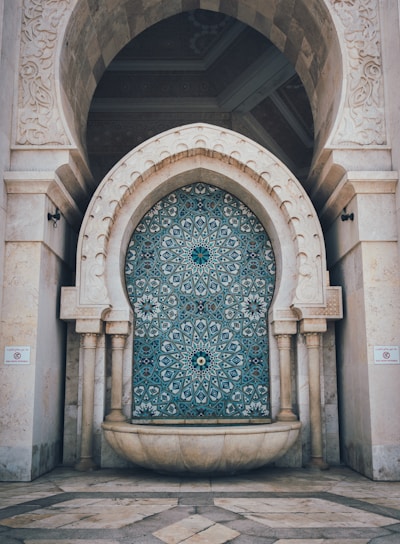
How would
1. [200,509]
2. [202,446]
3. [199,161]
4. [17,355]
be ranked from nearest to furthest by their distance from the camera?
[200,509]
[202,446]
[17,355]
[199,161]

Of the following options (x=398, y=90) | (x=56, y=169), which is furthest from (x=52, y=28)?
(x=398, y=90)

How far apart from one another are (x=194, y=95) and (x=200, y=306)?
5409 millimetres

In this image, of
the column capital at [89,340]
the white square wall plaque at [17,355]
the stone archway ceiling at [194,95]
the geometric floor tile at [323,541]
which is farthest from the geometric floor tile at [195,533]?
the stone archway ceiling at [194,95]

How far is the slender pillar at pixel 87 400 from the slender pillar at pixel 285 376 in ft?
7.63

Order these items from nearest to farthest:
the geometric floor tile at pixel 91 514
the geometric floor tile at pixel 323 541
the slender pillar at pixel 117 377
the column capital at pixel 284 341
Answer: the geometric floor tile at pixel 323 541
the geometric floor tile at pixel 91 514
the slender pillar at pixel 117 377
the column capital at pixel 284 341

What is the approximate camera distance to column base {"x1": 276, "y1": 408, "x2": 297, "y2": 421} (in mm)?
6930

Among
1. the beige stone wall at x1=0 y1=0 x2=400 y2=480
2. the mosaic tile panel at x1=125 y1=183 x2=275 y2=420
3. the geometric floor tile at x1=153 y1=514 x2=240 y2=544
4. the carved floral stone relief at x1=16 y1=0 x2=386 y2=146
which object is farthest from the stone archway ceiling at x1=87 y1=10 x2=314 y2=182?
the geometric floor tile at x1=153 y1=514 x2=240 y2=544

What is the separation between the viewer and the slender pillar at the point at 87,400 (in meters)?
6.80

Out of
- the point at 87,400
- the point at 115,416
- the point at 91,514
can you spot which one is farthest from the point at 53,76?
the point at 91,514

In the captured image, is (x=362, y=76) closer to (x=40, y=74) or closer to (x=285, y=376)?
(x=285, y=376)

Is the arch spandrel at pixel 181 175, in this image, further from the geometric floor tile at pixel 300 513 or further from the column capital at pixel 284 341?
the geometric floor tile at pixel 300 513

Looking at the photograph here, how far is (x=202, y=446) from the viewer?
18.7 feet

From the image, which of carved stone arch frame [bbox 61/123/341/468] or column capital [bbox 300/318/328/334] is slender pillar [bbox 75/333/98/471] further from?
column capital [bbox 300/318/328/334]

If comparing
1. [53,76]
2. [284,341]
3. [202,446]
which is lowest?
[202,446]
